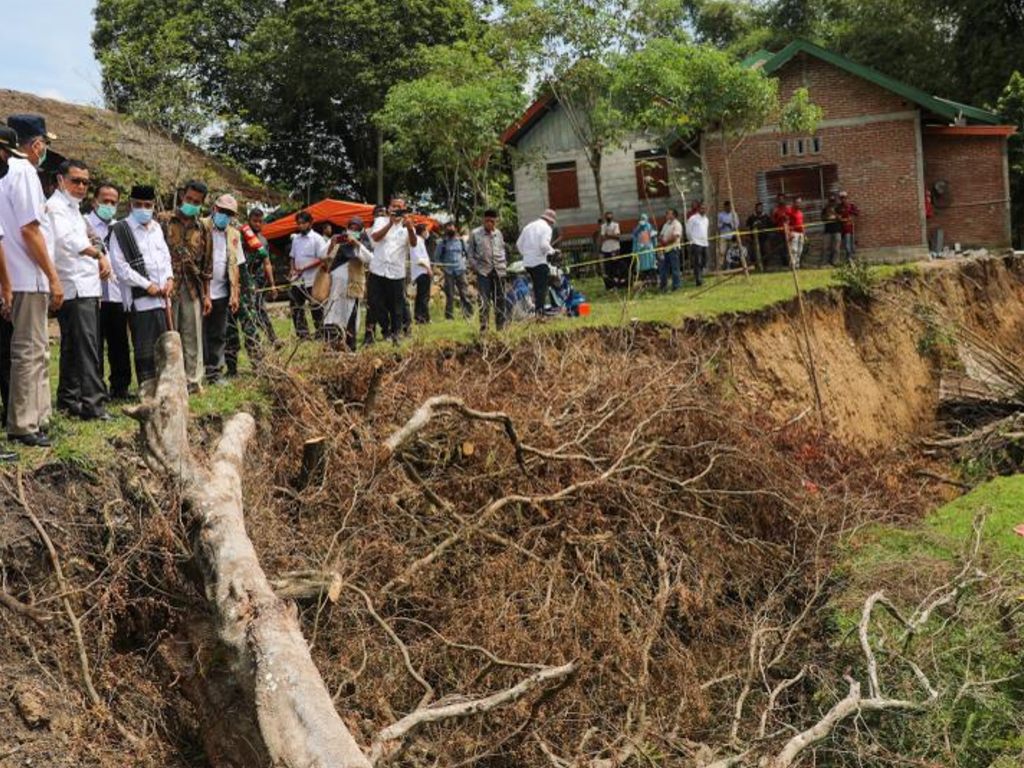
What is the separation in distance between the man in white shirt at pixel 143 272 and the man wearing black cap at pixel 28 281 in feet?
4.13

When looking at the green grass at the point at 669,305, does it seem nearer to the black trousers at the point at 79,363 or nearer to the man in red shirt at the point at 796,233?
the man in red shirt at the point at 796,233

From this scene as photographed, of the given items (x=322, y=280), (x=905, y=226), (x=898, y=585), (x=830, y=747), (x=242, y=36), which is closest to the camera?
(x=830, y=747)

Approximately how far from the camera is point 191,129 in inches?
813

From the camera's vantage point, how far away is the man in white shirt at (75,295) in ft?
24.8

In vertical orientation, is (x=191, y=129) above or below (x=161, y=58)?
below

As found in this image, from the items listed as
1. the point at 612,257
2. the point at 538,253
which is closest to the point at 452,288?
the point at 538,253

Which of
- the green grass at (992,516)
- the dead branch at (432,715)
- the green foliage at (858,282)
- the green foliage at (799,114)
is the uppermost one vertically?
the green foliage at (799,114)

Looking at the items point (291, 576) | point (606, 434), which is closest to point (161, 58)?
point (606, 434)

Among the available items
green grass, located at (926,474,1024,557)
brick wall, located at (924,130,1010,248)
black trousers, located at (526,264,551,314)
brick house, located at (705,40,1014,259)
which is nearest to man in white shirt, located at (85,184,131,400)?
black trousers, located at (526,264,551,314)

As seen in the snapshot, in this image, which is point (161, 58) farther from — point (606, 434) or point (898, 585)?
point (898, 585)

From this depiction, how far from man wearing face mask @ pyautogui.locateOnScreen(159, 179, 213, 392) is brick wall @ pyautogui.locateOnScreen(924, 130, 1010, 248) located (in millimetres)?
18924

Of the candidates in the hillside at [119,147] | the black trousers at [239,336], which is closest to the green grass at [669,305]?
the black trousers at [239,336]

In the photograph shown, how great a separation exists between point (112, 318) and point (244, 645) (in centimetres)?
433

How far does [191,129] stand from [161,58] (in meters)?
1.38
